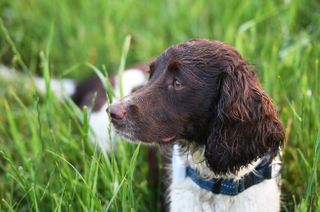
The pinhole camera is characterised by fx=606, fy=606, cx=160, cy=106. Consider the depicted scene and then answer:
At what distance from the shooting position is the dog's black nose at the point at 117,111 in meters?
2.97

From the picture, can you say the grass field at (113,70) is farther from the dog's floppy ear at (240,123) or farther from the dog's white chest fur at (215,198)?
the dog's floppy ear at (240,123)

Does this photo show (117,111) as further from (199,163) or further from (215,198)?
(215,198)

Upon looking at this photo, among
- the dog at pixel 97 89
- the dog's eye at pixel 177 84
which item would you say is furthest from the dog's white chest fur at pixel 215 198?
the dog at pixel 97 89

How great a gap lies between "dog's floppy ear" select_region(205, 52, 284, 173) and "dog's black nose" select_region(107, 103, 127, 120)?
0.46 meters

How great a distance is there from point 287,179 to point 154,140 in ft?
3.63

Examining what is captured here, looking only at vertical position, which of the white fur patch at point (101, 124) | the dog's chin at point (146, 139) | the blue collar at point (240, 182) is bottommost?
the white fur patch at point (101, 124)

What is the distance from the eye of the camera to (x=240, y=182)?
10.5 ft

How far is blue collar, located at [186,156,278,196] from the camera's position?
10.5 ft

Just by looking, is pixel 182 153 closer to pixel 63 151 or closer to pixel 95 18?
pixel 63 151

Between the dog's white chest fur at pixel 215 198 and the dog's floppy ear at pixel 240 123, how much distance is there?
24 centimetres

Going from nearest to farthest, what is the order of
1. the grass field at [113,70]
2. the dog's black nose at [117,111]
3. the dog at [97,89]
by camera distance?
the dog's black nose at [117,111]
the grass field at [113,70]
the dog at [97,89]

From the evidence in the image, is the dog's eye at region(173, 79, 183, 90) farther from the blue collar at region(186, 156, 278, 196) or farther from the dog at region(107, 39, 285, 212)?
the blue collar at region(186, 156, 278, 196)

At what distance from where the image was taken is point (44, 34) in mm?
5625

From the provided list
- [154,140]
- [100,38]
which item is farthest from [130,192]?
[100,38]
